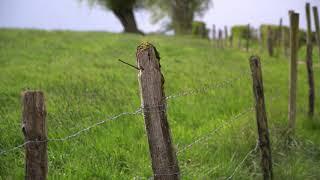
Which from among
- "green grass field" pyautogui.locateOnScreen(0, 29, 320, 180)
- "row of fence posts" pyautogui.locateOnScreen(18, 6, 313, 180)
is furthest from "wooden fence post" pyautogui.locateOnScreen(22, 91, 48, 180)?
"green grass field" pyautogui.locateOnScreen(0, 29, 320, 180)

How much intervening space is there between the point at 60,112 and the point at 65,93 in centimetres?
182

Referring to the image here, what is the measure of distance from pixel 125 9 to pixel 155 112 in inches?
1464

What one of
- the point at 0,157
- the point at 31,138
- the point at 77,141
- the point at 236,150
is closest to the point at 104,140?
the point at 77,141

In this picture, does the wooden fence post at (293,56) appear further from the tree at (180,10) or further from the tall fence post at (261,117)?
the tree at (180,10)

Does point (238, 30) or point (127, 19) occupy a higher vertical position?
point (127, 19)

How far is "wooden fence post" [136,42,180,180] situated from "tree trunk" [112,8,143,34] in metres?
36.6

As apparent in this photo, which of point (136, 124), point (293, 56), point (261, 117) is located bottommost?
point (136, 124)

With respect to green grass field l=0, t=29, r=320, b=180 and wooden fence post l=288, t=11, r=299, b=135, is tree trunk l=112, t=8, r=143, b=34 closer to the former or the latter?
green grass field l=0, t=29, r=320, b=180

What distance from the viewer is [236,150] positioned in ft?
21.1

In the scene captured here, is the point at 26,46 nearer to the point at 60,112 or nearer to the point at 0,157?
the point at 60,112

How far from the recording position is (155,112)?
11.6ft

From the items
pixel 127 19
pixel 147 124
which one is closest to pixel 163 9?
pixel 127 19

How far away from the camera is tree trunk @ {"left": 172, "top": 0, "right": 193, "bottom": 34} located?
142 feet

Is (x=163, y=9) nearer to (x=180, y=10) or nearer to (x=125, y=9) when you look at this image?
(x=180, y=10)
